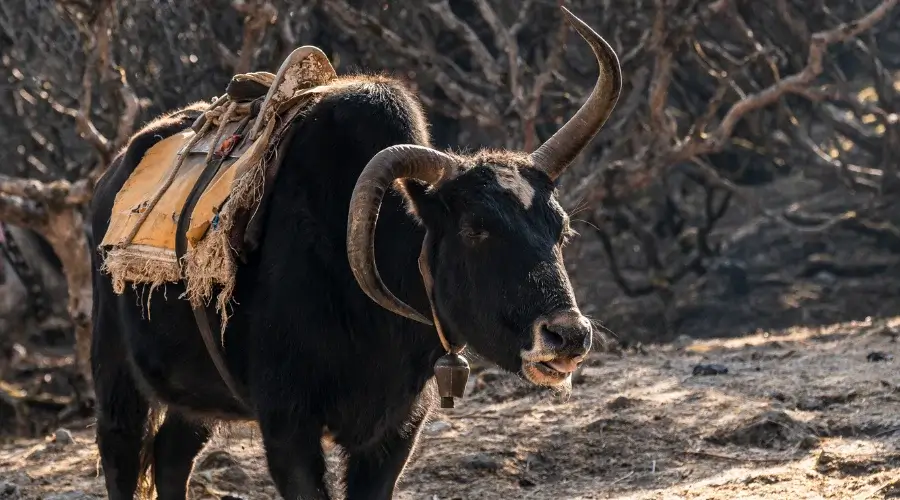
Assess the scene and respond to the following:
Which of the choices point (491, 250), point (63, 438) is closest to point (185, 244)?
point (491, 250)

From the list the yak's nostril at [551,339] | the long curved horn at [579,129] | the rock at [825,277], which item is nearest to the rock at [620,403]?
the long curved horn at [579,129]

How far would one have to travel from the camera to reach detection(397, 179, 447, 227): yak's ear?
4.48 m

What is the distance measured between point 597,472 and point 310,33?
823 cm

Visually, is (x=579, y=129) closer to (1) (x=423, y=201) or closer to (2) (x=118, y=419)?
(1) (x=423, y=201)

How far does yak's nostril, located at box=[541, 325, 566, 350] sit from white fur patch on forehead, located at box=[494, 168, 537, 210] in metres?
0.44

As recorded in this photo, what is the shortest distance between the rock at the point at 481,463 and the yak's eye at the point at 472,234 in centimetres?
237

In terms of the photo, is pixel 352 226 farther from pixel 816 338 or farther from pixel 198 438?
pixel 816 338

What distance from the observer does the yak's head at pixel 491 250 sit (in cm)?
415

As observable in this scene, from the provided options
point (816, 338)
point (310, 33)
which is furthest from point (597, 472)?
point (310, 33)

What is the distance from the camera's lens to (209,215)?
4.95 m

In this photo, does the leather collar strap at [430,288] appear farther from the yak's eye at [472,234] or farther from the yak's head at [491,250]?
the yak's eye at [472,234]

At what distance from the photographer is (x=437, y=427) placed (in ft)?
Answer: 23.8

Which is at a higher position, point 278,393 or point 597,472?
point 278,393

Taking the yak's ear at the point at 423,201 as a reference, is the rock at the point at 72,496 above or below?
below
